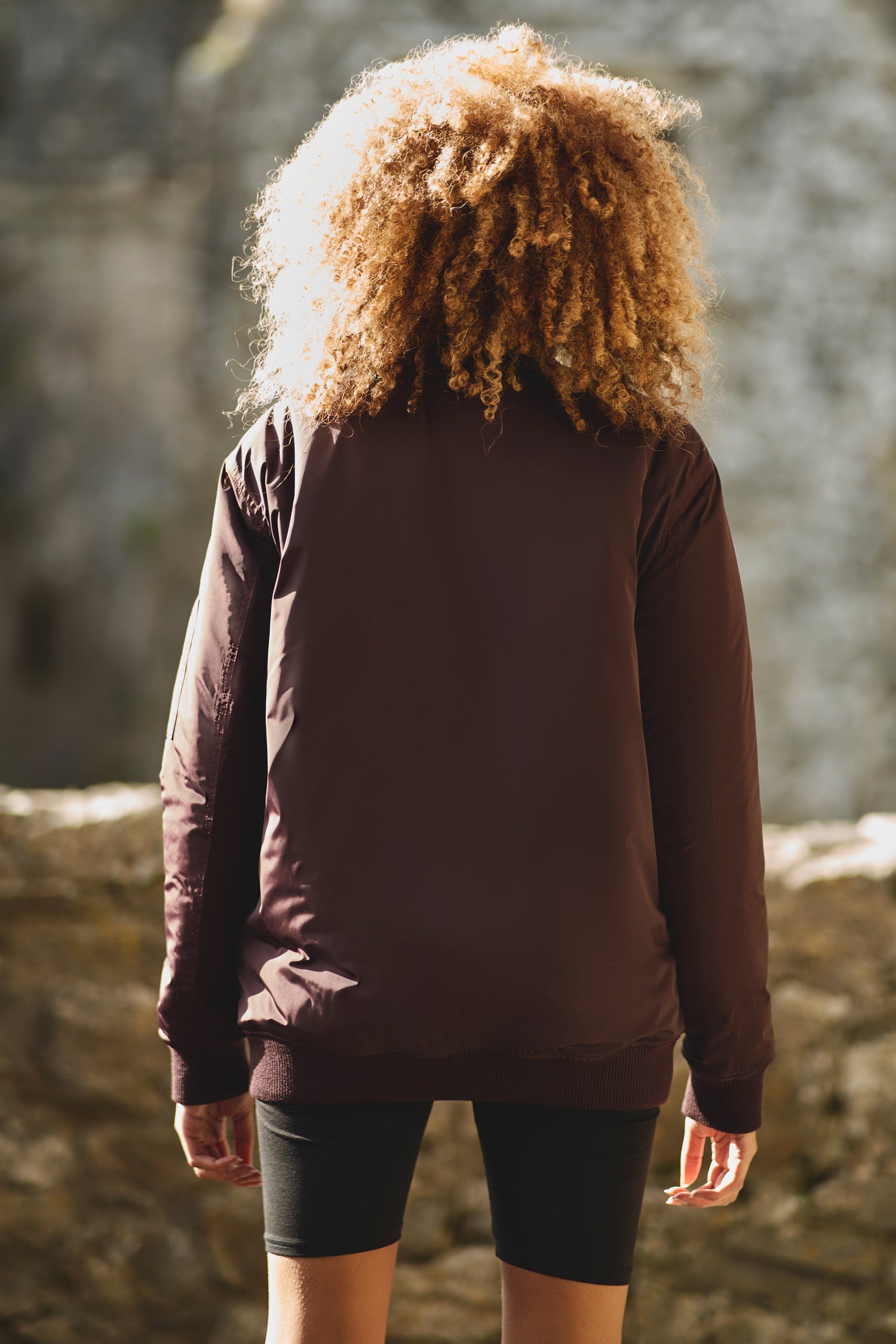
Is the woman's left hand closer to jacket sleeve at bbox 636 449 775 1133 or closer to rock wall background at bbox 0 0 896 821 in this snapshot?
jacket sleeve at bbox 636 449 775 1133

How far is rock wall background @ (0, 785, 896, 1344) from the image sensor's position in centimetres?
176

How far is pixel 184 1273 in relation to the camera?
1.78 m

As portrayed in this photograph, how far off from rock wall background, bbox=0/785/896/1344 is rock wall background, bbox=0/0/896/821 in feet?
12.5

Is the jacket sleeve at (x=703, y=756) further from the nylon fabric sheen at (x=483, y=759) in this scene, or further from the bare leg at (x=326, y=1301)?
the bare leg at (x=326, y=1301)

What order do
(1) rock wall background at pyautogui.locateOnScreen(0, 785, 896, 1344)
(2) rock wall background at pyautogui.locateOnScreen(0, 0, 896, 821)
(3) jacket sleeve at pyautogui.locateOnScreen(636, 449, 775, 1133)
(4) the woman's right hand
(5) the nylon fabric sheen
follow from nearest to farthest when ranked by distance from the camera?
(5) the nylon fabric sheen < (3) jacket sleeve at pyautogui.locateOnScreen(636, 449, 775, 1133) < (4) the woman's right hand < (1) rock wall background at pyautogui.locateOnScreen(0, 785, 896, 1344) < (2) rock wall background at pyautogui.locateOnScreen(0, 0, 896, 821)

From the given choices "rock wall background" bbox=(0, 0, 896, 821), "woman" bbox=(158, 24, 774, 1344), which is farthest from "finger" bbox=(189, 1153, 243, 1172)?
"rock wall background" bbox=(0, 0, 896, 821)

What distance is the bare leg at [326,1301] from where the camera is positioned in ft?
3.24

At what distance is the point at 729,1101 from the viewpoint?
1.12m

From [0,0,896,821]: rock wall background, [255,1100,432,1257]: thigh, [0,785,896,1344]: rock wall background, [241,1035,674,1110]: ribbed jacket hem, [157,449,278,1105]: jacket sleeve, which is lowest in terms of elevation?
[0,785,896,1344]: rock wall background

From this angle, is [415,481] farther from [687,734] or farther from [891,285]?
[891,285]

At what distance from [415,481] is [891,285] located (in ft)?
16.9

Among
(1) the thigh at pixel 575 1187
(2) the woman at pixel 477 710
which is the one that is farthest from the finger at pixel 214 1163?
(1) the thigh at pixel 575 1187

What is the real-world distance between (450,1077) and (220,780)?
32 cm

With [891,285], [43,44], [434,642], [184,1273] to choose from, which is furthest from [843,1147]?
[43,44]
